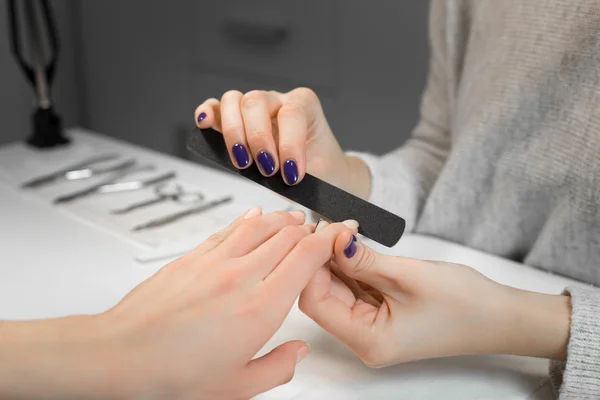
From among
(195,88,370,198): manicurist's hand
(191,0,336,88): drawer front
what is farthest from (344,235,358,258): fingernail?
(191,0,336,88): drawer front

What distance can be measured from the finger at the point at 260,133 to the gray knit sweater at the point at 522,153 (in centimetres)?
18

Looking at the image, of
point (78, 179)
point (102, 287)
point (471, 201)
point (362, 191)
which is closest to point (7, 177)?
point (78, 179)

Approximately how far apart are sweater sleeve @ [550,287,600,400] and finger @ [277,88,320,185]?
0.73ft

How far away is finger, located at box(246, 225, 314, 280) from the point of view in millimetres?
403

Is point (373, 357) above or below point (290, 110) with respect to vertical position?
below

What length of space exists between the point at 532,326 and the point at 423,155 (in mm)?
344

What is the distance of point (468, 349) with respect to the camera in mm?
443

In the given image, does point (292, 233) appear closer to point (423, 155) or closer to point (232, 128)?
point (232, 128)

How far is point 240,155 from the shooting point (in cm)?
52

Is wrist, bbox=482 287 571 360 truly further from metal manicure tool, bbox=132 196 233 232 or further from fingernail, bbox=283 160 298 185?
metal manicure tool, bbox=132 196 233 232

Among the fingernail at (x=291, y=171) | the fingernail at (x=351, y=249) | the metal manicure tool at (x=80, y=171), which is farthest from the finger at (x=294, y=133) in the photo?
the metal manicure tool at (x=80, y=171)

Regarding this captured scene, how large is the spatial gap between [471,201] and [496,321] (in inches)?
9.5

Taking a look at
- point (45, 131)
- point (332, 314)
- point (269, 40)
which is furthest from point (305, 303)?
point (269, 40)

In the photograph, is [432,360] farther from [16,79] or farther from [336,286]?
[16,79]
